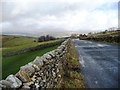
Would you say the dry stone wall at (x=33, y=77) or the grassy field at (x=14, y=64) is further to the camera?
the grassy field at (x=14, y=64)

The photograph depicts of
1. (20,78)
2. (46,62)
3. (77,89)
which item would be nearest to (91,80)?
(77,89)

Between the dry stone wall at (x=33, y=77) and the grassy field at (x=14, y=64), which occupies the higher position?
the dry stone wall at (x=33, y=77)

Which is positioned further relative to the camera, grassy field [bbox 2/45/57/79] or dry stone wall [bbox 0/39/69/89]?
grassy field [bbox 2/45/57/79]

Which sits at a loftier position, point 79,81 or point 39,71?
point 39,71

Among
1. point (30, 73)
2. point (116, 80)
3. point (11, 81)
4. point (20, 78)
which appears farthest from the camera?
point (116, 80)

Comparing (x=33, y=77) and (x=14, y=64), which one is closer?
(x=33, y=77)

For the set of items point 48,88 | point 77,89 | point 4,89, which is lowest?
point 77,89

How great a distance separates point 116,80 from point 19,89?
27.7 ft

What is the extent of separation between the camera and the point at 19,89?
647 centimetres

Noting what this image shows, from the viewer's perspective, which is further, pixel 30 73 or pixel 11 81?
pixel 30 73

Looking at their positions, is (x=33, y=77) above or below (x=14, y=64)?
above

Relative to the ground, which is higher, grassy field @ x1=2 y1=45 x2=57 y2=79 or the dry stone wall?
the dry stone wall

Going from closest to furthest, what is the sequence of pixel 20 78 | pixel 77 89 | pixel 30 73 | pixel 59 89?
pixel 20 78, pixel 30 73, pixel 59 89, pixel 77 89

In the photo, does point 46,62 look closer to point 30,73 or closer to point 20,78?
point 30,73
